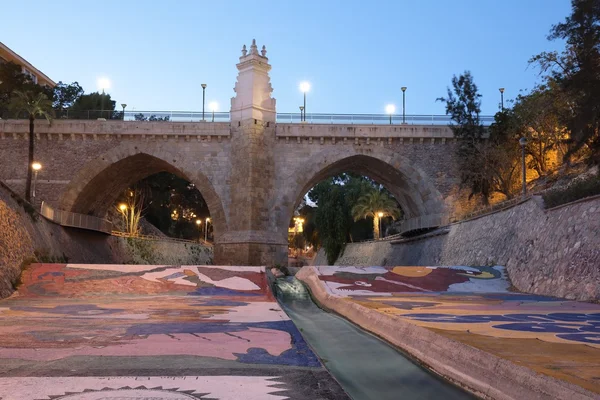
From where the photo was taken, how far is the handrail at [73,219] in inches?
1488

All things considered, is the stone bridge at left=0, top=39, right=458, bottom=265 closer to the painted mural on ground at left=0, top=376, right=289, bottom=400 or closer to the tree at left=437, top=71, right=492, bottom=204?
the tree at left=437, top=71, right=492, bottom=204

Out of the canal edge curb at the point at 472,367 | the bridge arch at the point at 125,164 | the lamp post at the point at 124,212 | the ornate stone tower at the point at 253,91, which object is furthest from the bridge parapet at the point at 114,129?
the canal edge curb at the point at 472,367

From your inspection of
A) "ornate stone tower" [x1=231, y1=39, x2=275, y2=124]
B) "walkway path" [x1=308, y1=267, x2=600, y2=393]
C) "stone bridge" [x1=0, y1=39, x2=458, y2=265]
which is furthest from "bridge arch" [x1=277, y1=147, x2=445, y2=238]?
"walkway path" [x1=308, y1=267, x2=600, y2=393]

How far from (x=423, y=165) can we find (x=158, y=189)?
3585cm

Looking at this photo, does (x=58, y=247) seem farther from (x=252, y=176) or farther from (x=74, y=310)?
(x=74, y=310)

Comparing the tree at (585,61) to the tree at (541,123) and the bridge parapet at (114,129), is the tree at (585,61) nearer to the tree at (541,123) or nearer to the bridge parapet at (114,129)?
the tree at (541,123)

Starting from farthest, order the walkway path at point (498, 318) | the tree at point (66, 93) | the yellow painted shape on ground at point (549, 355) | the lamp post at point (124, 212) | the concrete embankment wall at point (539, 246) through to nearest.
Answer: the tree at point (66, 93) → the lamp post at point (124, 212) → the concrete embankment wall at point (539, 246) → the walkway path at point (498, 318) → the yellow painted shape on ground at point (549, 355)

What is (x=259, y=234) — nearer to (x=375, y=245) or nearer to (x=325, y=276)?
(x=325, y=276)

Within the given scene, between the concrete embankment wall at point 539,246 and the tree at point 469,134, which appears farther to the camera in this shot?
the tree at point 469,134

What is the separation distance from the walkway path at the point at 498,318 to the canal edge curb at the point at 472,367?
0.15 m

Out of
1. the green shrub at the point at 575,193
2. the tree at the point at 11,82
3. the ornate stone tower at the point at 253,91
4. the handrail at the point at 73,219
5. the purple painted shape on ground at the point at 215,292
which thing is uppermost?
the tree at the point at 11,82

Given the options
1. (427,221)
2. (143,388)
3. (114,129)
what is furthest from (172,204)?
(143,388)

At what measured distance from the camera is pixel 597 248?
59.2 ft

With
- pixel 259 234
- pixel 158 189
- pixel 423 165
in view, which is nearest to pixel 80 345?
pixel 259 234
